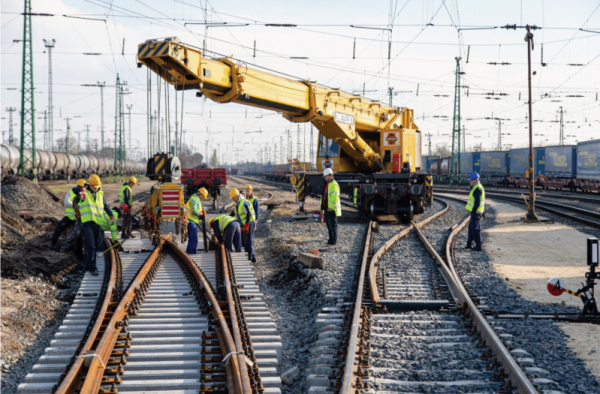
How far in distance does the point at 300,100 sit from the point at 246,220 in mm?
3584

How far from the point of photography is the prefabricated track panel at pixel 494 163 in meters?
44.2

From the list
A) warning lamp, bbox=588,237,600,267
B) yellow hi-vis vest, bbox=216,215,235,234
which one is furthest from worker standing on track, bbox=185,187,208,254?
warning lamp, bbox=588,237,600,267

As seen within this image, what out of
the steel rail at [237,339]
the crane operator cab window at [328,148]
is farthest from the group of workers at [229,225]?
the crane operator cab window at [328,148]

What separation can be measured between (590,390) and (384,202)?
1168cm

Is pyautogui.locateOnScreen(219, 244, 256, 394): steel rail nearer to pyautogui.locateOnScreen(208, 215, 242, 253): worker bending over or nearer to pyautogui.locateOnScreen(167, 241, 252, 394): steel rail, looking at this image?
pyautogui.locateOnScreen(167, 241, 252, 394): steel rail

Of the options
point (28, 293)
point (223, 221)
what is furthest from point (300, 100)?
point (28, 293)

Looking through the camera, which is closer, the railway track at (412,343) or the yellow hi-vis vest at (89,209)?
the railway track at (412,343)

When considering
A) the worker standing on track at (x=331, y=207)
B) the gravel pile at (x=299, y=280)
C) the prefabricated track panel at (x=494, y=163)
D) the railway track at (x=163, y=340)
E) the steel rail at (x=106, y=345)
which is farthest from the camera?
the prefabricated track panel at (x=494, y=163)

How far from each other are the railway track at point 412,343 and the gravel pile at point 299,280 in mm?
272

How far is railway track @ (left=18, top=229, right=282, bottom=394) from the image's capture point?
432 cm

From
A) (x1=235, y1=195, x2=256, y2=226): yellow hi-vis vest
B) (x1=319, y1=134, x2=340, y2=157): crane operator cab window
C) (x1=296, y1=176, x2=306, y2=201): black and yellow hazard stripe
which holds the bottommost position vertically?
(x1=235, y1=195, x2=256, y2=226): yellow hi-vis vest

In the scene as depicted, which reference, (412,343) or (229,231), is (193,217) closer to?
(229,231)

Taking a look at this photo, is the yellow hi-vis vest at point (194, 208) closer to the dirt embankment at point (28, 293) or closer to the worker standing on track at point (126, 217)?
the dirt embankment at point (28, 293)

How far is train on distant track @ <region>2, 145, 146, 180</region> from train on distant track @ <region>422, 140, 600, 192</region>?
3062cm
